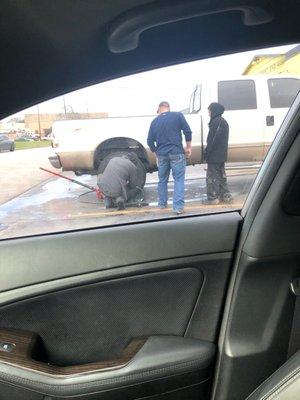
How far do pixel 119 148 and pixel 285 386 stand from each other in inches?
176

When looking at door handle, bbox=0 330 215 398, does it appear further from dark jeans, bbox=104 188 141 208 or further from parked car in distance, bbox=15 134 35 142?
dark jeans, bbox=104 188 141 208

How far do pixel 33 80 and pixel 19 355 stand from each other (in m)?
1.00

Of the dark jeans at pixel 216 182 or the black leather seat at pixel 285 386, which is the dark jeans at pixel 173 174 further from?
the black leather seat at pixel 285 386

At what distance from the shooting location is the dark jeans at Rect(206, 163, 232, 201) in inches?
103

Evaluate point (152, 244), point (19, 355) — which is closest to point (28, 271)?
point (19, 355)

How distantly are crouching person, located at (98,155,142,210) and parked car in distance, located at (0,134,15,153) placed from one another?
28.8 inches

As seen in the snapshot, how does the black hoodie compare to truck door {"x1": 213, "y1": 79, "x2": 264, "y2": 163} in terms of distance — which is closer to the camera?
the black hoodie

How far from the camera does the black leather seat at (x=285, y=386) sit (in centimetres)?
121

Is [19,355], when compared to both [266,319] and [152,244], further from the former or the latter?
[266,319]

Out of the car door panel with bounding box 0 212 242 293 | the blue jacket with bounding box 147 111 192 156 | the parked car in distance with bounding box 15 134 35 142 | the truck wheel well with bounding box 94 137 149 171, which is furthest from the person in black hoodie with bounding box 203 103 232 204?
the parked car in distance with bounding box 15 134 35 142

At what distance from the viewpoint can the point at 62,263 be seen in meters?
1.96

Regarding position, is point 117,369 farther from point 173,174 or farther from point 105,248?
point 173,174

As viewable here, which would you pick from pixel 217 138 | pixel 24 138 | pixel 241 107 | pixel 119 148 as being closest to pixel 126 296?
pixel 24 138

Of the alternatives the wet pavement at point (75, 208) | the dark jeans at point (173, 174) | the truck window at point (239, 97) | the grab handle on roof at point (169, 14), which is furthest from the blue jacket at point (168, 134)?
the grab handle on roof at point (169, 14)
